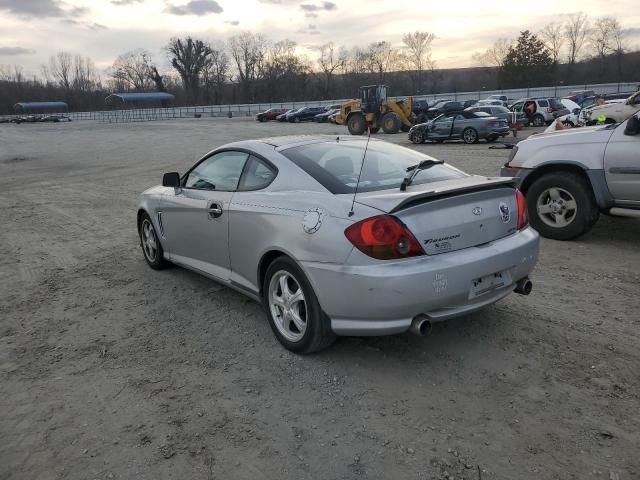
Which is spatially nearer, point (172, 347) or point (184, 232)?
point (172, 347)

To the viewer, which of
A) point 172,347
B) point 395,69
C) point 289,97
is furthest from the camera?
point 395,69

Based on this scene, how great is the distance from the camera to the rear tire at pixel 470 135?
2134 centimetres

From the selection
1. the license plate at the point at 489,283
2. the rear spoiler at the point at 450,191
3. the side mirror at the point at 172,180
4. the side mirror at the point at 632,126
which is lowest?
the license plate at the point at 489,283

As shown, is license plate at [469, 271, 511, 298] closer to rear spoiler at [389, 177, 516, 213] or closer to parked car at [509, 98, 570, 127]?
rear spoiler at [389, 177, 516, 213]

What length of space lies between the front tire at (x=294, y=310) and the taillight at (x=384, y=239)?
52 cm

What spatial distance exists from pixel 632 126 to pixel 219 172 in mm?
4497

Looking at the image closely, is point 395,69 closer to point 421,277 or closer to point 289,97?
point 289,97

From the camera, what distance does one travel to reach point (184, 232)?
5.00m

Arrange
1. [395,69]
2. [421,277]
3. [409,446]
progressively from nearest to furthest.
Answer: [409,446] → [421,277] → [395,69]

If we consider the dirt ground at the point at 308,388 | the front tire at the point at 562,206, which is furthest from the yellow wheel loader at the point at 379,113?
A: the dirt ground at the point at 308,388

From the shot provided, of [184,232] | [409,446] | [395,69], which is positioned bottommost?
[409,446]

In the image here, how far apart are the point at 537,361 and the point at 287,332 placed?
1720mm

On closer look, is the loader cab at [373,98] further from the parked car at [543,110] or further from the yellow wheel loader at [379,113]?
the parked car at [543,110]

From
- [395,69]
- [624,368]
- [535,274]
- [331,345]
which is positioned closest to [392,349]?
[331,345]
